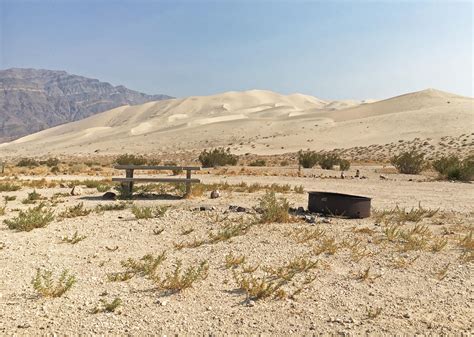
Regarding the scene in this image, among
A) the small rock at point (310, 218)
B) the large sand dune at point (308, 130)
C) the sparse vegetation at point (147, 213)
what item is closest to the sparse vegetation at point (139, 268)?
the sparse vegetation at point (147, 213)

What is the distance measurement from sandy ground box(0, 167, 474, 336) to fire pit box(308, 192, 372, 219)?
1.22 ft

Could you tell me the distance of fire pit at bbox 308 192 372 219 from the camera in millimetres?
8828

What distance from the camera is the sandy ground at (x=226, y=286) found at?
13.3 ft

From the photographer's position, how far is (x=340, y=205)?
9.02m

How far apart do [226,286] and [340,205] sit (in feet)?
15.3

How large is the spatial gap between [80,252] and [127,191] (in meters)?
5.65

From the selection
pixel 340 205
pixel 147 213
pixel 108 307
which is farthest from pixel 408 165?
pixel 108 307

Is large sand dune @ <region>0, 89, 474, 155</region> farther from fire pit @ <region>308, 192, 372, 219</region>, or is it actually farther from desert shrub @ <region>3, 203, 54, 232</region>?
desert shrub @ <region>3, 203, 54, 232</region>

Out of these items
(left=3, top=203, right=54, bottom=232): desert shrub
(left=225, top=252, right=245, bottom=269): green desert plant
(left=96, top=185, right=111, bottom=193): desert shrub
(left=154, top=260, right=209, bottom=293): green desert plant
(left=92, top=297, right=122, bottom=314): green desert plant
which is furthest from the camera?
(left=96, top=185, right=111, bottom=193): desert shrub

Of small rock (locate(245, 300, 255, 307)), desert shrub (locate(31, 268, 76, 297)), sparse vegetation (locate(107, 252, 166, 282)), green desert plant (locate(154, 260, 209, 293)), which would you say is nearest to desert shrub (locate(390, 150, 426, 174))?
sparse vegetation (locate(107, 252, 166, 282))

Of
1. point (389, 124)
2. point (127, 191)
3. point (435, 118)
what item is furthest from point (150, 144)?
point (127, 191)

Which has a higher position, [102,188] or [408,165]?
[408,165]

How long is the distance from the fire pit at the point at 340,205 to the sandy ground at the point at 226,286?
371 millimetres

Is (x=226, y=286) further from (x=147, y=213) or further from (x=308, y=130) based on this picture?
(x=308, y=130)
